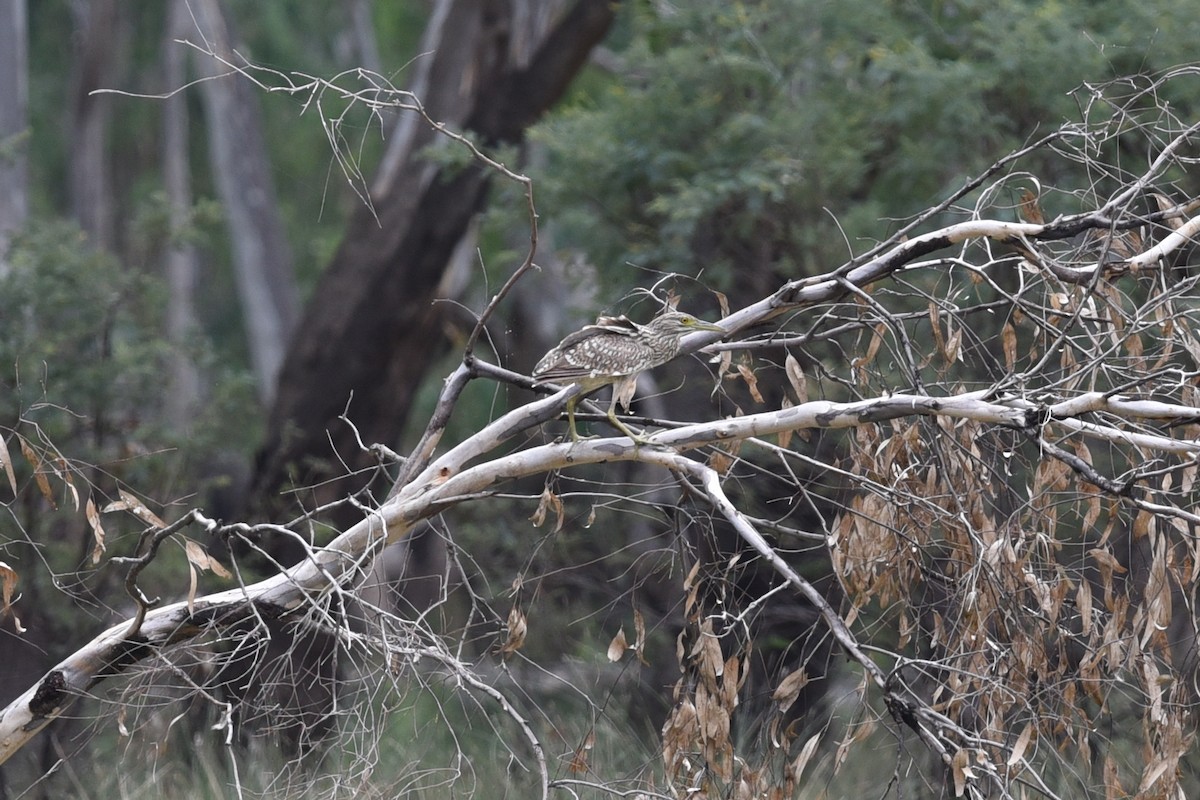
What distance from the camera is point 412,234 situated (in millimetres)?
9641

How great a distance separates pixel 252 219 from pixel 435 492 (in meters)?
11.9

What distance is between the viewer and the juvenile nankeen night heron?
3.63m

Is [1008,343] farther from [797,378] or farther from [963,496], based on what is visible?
[797,378]

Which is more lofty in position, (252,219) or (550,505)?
(550,505)

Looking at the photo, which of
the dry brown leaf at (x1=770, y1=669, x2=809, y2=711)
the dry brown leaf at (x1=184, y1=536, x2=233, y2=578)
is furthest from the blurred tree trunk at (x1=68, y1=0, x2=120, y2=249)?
the dry brown leaf at (x1=770, y1=669, x2=809, y2=711)

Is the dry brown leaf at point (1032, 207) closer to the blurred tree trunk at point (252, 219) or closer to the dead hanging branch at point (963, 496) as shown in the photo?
the dead hanging branch at point (963, 496)

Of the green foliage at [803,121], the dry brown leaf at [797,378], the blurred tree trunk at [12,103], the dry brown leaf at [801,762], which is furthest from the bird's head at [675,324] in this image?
the blurred tree trunk at [12,103]

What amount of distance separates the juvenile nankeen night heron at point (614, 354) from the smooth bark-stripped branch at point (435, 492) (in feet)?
0.36

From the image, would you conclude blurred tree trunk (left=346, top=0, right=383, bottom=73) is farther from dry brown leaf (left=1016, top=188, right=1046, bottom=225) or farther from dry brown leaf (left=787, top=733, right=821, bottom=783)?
dry brown leaf (left=787, top=733, right=821, bottom=783)

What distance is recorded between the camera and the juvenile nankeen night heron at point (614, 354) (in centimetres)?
363

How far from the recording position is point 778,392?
7.86 metres

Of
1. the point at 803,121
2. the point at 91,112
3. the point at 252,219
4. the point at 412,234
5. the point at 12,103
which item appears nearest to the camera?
the point at 803,121

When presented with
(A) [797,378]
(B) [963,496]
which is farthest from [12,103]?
(B) [963,496]

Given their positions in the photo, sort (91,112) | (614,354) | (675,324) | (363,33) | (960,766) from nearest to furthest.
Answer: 1. (960,766)
2. (614,354)
3. (675,324)
4. (91,112)
5. (363,33)
